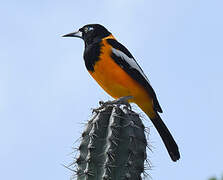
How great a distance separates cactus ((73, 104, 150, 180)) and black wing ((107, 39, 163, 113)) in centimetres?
176

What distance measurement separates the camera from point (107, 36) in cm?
670

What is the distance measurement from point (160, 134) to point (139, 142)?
8.22ft

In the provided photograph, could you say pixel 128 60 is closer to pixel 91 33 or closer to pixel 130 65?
pixel 130 65

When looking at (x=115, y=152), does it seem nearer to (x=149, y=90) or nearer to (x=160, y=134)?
(x=149, y=90)

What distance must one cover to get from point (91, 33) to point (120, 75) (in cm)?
118

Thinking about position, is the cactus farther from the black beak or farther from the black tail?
the black beak

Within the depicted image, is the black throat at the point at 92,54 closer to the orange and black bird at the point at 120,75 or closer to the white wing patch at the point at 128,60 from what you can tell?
the orange and black bird at the point at 120,75

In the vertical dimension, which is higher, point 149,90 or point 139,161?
point 149,90

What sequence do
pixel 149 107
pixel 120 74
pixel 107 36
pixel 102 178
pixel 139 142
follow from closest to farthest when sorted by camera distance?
pixel 102 178 → pixel 139 142 → pixel 120 74 → pixel 149 107 → pixel 107 36

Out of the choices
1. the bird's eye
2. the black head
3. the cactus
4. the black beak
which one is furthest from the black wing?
the cactus

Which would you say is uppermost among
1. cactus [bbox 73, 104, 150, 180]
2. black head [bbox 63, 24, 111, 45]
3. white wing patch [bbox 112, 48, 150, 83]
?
black head [bbox 63, 24, 111, 45]

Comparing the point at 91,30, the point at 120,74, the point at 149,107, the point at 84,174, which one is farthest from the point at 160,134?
the point at 84,174

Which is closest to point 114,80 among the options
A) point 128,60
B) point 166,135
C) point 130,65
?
point 130,65

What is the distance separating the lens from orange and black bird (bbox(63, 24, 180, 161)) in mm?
5797
